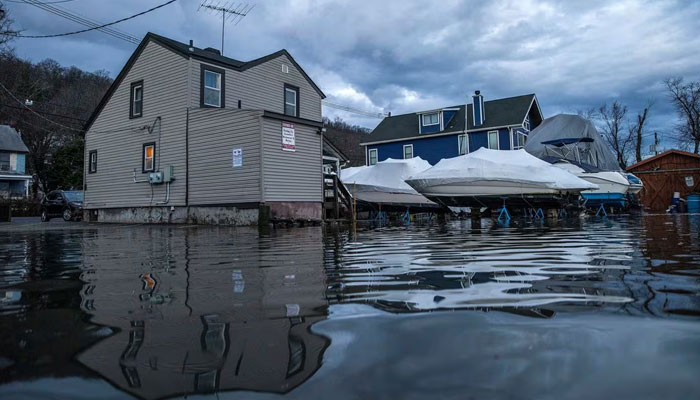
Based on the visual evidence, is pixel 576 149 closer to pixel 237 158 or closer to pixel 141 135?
pixel 237 158

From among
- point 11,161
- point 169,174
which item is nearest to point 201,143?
point 169,174

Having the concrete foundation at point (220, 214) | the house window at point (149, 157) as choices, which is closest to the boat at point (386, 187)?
the concrete foundation at point (220, 214)

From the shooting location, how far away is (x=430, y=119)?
1409 inches

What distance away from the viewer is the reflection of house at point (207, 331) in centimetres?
103

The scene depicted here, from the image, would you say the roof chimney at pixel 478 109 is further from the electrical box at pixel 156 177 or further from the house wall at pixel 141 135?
the electrical box at pixel 156 177

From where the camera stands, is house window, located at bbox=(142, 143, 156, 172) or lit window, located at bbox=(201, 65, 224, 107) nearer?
lit window, located at bbox=(201, 65, 224, 107)

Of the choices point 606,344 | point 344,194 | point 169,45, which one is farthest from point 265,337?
point 169,45

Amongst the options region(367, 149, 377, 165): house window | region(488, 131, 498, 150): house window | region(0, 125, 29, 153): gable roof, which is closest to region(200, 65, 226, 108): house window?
region(488, 131, 498, 150): house window

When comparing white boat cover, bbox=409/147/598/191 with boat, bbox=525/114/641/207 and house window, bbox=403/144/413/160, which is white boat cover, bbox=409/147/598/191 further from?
house window, bbox=403/144/413/160

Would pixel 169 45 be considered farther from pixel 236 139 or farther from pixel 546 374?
pixel 546 374

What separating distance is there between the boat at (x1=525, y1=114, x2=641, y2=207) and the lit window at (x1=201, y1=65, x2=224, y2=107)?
14166mm

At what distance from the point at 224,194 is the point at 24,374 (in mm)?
13753

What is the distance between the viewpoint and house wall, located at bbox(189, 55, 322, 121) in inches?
642

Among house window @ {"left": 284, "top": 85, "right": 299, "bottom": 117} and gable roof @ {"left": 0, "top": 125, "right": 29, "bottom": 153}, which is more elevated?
gable roof @ {"left": 0, "top": 125, "right": 29, "bottom": 153}
